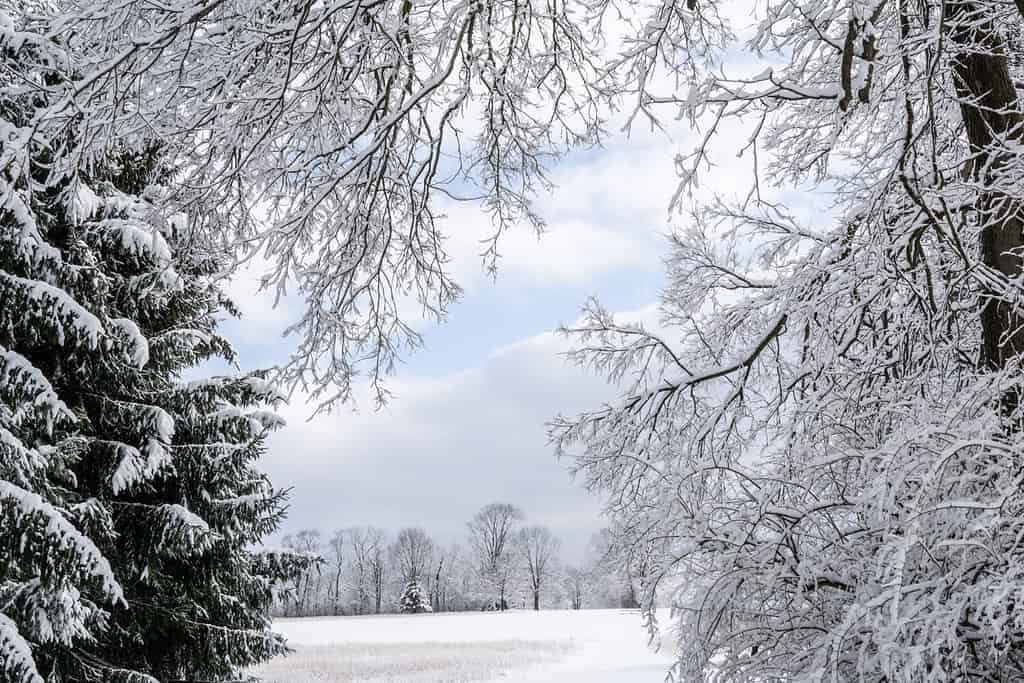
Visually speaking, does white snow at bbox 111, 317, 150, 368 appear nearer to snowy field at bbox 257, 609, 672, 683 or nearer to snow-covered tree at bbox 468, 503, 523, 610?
snowy field at bbox 257, 609, 672, 683

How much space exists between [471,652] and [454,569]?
46.7m

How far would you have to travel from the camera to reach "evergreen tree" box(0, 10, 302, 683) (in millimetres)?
6164

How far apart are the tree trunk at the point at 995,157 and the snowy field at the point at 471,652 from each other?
9.20m

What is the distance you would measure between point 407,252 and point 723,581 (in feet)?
9.28

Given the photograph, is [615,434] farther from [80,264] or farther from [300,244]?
[80,264]

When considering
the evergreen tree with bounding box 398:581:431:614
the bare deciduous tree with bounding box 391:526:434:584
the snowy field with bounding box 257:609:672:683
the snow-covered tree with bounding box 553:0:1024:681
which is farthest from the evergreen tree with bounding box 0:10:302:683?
the bare deciduous tree with bounding box 391:526:434:584

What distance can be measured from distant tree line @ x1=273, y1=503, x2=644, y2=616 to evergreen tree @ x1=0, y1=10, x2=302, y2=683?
46232 mm

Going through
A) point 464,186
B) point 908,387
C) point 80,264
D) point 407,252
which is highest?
point 80,264

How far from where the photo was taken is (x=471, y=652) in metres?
22.4

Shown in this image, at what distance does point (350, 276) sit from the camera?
14.4 feet

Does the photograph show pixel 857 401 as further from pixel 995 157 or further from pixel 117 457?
pixel 117 457

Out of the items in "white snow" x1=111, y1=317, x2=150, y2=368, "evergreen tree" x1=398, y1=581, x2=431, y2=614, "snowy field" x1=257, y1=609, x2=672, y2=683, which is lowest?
"snowy field" x1=257, y1=609, x2=672, y2=683

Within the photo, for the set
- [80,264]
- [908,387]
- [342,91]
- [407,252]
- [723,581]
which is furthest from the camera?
[80,264]

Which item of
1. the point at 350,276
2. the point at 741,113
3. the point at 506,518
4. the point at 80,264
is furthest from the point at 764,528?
the point at 506,518
